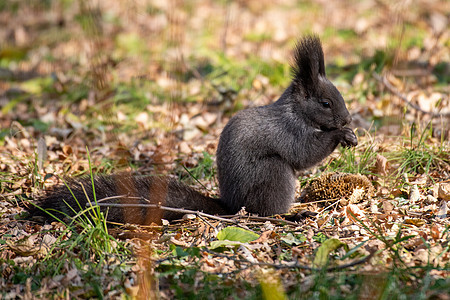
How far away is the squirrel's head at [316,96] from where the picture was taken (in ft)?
10.4

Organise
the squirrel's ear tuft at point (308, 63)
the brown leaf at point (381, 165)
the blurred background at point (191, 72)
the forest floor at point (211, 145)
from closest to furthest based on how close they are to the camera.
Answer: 1. the forest floor at point (211, 145)
2. the squirrel's ear tuft at point (308, 63)
3. the brown leaf at point (381, 165)
4. the blurred background at point (191, 72)

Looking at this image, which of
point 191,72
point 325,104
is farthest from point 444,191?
point 191,72

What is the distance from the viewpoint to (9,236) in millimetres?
2844

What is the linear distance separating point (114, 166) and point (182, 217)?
1214 mm

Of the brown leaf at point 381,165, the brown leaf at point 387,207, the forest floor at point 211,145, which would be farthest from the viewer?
the brown leaf at point 381,165

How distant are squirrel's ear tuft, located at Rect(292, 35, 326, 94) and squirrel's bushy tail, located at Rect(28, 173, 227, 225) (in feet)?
3.56

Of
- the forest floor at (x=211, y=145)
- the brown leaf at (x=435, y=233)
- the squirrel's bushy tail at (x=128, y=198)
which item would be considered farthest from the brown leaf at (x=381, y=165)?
the squirrel's bushy tail at (x=128, y=198)

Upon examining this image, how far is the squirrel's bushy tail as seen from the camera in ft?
9.20

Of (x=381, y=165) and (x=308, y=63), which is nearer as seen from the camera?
(x=308, y=63)

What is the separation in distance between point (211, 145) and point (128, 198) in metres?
1.70

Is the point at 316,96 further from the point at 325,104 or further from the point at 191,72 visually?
the point at 191,72

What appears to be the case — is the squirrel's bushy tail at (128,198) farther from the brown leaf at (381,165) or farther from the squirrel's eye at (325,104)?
the brown leaf at (381,165)

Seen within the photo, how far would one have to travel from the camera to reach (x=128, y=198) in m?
2.89

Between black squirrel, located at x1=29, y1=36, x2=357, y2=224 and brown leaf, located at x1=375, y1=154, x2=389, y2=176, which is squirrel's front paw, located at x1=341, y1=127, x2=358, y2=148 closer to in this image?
black squirrel, located at x1=29, y1=36, x2=357, y2=224
